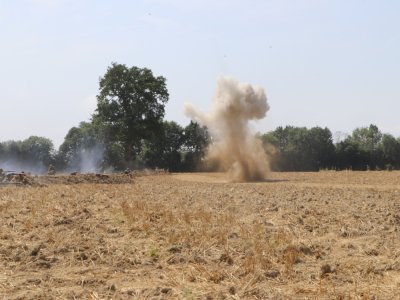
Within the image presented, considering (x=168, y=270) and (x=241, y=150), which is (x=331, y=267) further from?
(x=241, y=150)

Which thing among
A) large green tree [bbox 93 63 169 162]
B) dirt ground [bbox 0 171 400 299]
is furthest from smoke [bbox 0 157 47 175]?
dirt ground [bbox 0 171 400 299]

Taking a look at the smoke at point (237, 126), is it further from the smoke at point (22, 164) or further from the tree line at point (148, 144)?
the smoke at point (22, 164)

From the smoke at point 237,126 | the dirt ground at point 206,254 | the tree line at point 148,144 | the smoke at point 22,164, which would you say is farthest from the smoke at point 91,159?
the dirt ground at point 206,254

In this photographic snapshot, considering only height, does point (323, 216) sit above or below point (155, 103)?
below

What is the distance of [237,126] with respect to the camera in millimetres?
37656

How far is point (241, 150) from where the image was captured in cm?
3822

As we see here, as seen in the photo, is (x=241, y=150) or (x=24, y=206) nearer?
(x=24, y=206)

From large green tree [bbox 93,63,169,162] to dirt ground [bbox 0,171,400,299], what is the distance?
4290cm

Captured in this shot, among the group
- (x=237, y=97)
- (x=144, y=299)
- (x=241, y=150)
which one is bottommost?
(x=144, y=299)

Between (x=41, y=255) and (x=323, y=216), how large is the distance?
22.6 feet

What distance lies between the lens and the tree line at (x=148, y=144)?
189ft

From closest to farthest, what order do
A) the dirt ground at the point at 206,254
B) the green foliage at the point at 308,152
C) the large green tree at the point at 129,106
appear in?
1. the dirt ground at the point at 206,254
2. the large green tree at the point at 129,106
3. the green foliage at the point at 308,152

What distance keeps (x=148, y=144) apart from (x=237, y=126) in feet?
120

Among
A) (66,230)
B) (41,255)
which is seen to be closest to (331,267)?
(41,255)
